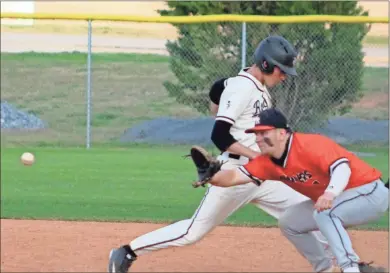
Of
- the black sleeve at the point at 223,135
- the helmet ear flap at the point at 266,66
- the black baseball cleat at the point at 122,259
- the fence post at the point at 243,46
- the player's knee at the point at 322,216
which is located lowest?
the fence post at the point at 243,46

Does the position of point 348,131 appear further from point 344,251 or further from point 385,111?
point 344,251

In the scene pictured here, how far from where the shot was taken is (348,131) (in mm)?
17484

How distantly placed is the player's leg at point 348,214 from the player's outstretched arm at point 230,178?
1.69 feet

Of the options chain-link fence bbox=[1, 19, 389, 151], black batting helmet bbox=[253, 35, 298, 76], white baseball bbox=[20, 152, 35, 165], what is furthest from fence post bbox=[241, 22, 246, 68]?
black batting helmet bbox=[253, 35, 298, 76]

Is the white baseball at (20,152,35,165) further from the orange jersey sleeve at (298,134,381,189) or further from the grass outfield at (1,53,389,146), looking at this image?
the orange jersey sleeve at (298,134,381,189)

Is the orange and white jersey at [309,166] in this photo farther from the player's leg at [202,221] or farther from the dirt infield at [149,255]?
the dirt infield at [149,255]

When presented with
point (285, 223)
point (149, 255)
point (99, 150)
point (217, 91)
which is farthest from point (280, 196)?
point (99, 150)

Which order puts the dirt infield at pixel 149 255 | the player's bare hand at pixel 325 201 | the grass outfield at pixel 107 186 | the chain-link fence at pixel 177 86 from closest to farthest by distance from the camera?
the player's bare hand at pixel 325 201
the dirt infield at pixel 149 255
the grass outfield at pixel 107 186
the chain-link fence at pixel 177 86

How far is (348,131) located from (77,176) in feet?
19.7

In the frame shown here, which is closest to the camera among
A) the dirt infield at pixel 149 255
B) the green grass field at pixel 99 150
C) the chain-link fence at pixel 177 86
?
the dirt infield at pixel 149 255

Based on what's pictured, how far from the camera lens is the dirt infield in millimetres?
7762

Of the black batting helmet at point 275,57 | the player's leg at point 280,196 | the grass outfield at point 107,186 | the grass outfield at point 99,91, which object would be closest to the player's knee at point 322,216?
the player's leg at point 280,196

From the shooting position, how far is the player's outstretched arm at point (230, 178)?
20.3 ft

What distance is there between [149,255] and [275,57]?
100 inches
